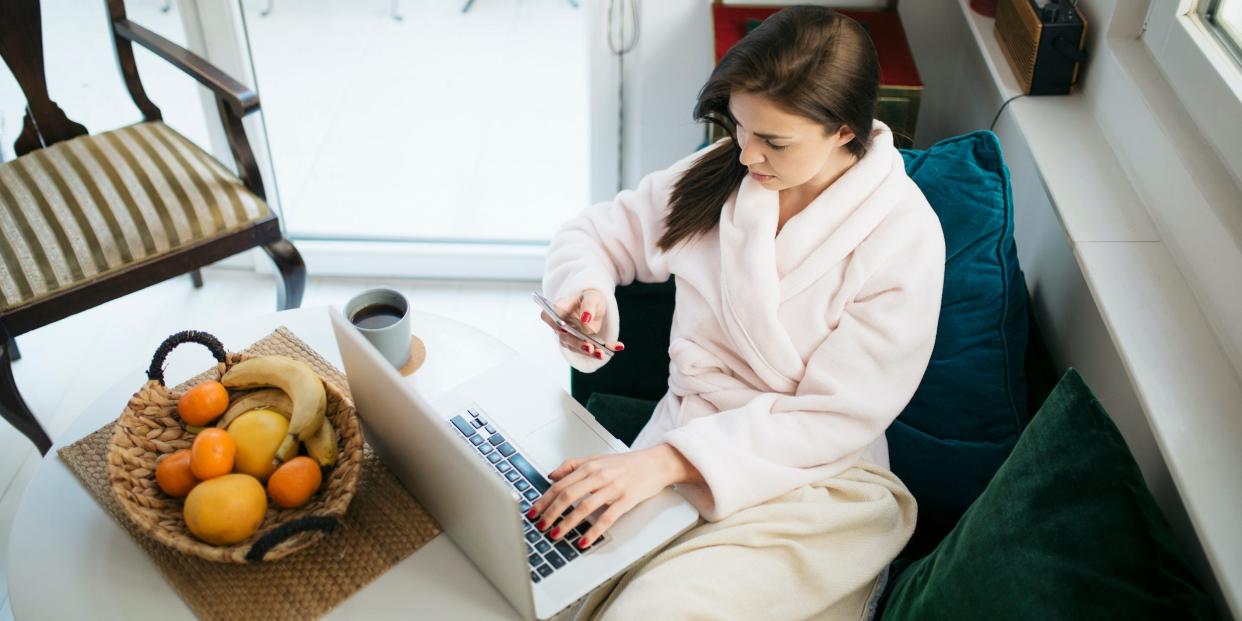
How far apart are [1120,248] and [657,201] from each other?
0.64 meters

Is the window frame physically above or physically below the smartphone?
above

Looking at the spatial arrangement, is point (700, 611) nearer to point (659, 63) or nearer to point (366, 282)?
point (659, 63)

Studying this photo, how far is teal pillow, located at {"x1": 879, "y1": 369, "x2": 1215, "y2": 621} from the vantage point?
913 mm

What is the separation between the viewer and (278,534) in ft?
3.66

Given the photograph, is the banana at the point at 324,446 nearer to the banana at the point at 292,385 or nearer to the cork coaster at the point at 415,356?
the banana at the point at 292,385

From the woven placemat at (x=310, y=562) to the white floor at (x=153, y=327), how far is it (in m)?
0.88

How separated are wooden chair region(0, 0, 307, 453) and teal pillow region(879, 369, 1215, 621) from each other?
4.85ft

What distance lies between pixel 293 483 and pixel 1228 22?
1.29m

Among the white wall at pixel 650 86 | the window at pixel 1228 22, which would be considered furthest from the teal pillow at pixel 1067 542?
the white wall at pixel 650 86

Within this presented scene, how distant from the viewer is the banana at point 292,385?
1.24m

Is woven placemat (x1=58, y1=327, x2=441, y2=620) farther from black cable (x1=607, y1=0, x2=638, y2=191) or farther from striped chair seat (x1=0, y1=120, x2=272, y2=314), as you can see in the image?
black cable (x1=607, y1=0, x2=638, y2=191)

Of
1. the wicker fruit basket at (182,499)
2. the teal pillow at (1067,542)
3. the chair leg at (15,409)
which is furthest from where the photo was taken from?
the chair leg at (15,409)

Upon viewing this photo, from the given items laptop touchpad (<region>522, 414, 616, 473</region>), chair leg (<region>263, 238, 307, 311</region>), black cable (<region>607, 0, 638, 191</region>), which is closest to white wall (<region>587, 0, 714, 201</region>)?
black cable (<region>607, 0, 638, 191</region>)

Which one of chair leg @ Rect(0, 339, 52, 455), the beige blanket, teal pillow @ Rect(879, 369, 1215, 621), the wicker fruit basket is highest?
teal pillow @ Rect(879, 369, 1215, 621)
